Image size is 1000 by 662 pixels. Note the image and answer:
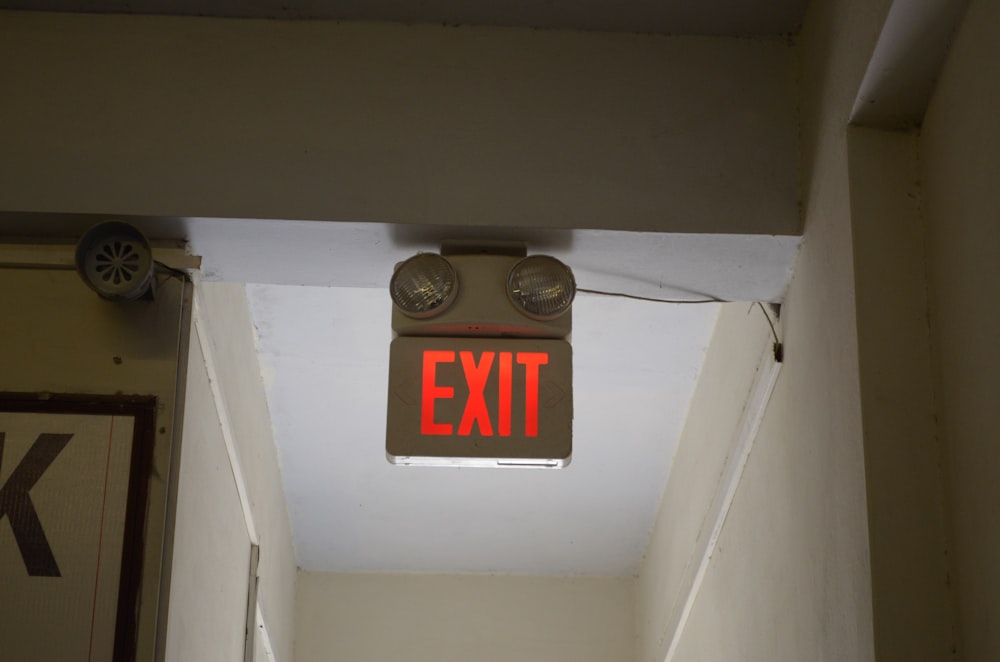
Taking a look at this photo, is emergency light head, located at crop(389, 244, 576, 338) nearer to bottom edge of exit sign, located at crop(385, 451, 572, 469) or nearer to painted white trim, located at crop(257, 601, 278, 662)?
bottom edge of exit sign, located at crop(385, 451, 572, 469)

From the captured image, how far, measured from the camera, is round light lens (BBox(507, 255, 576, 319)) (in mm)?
2945

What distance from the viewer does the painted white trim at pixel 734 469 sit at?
3.34 meters

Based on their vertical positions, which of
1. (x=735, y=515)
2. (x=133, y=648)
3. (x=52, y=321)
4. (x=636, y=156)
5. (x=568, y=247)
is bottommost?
(x=133, y=648)

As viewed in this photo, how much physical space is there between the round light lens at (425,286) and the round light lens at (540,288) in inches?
5.9

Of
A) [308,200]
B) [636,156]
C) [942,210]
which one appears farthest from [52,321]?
[942,210]

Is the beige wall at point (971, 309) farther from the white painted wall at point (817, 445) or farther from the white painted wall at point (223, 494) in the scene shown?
the white painted wall at point (223, 494)

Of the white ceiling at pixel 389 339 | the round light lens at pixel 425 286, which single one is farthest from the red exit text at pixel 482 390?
the white ceiling at pixel 389 339

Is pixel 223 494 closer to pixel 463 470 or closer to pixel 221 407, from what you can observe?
pixel 221 407

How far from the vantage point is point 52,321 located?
9.95 ft

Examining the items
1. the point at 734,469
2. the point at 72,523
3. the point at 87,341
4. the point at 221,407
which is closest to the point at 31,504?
the point at 72,523

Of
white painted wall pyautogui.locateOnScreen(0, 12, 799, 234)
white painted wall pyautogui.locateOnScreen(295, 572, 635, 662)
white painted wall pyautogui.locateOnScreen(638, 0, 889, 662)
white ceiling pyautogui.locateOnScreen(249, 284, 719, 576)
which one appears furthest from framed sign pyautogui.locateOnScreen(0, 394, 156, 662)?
white painted wall pyautogui.locateOnScreen(295, 572, 635, 662)

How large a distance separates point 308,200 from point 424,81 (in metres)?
0.41

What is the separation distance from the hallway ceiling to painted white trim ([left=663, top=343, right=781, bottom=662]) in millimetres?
817

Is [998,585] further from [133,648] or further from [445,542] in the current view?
[445,542]
